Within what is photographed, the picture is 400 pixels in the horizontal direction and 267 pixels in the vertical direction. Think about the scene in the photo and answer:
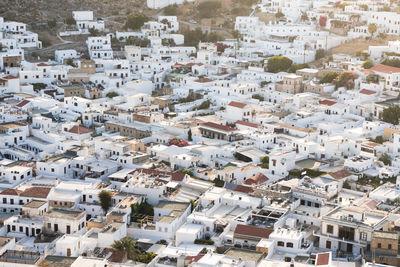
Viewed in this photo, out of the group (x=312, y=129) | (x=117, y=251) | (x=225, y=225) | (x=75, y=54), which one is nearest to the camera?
(x=117, y=251)

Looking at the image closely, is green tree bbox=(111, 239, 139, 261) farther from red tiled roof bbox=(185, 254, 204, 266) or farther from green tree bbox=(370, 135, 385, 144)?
green tree bbox=(370, 135, 385, 144)

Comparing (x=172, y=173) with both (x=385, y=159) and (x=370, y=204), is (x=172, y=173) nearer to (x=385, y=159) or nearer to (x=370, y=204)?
(x=370, y=204)

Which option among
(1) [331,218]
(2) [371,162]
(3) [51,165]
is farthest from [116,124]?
(1) [331,218]

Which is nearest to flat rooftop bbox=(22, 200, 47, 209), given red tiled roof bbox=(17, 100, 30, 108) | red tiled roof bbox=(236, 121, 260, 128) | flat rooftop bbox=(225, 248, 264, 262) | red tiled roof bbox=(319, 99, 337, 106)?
flat rooftop bbox=(225, 248, 264, 262)

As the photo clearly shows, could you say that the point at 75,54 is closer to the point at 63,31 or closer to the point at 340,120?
the point at 63,31

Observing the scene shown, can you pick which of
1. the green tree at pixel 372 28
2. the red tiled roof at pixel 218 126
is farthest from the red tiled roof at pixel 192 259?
the green tree at pixel 372 28

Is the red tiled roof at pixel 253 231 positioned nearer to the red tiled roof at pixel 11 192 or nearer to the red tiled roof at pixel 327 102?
the red tiled roof at pixel 11 192

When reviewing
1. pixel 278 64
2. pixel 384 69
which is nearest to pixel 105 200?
pixel 384 69
